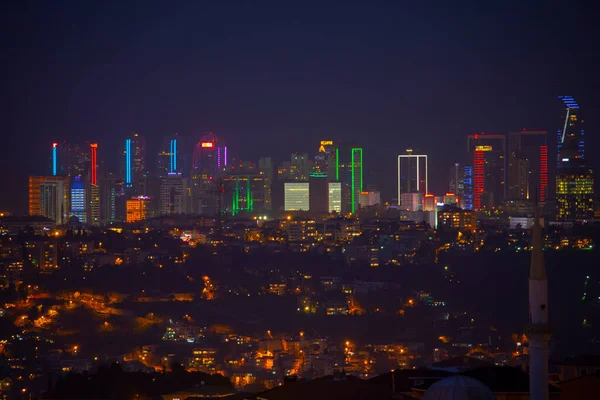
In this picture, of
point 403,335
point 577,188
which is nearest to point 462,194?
point 577,188

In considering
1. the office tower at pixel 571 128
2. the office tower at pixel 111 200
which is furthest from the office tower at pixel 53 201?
the office tower at pixel 571 128

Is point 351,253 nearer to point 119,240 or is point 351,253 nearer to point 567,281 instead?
point 119,240

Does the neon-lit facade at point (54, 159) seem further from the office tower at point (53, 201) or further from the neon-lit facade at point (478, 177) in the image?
the neon-lit facade at point (478, 177)

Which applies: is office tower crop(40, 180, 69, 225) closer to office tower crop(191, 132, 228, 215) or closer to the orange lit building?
office tower crop(191, 132, 228, 215)

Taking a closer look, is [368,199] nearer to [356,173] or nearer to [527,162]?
[356,173]

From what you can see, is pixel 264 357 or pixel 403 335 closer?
pixel 264 357

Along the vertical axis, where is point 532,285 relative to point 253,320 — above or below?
above
